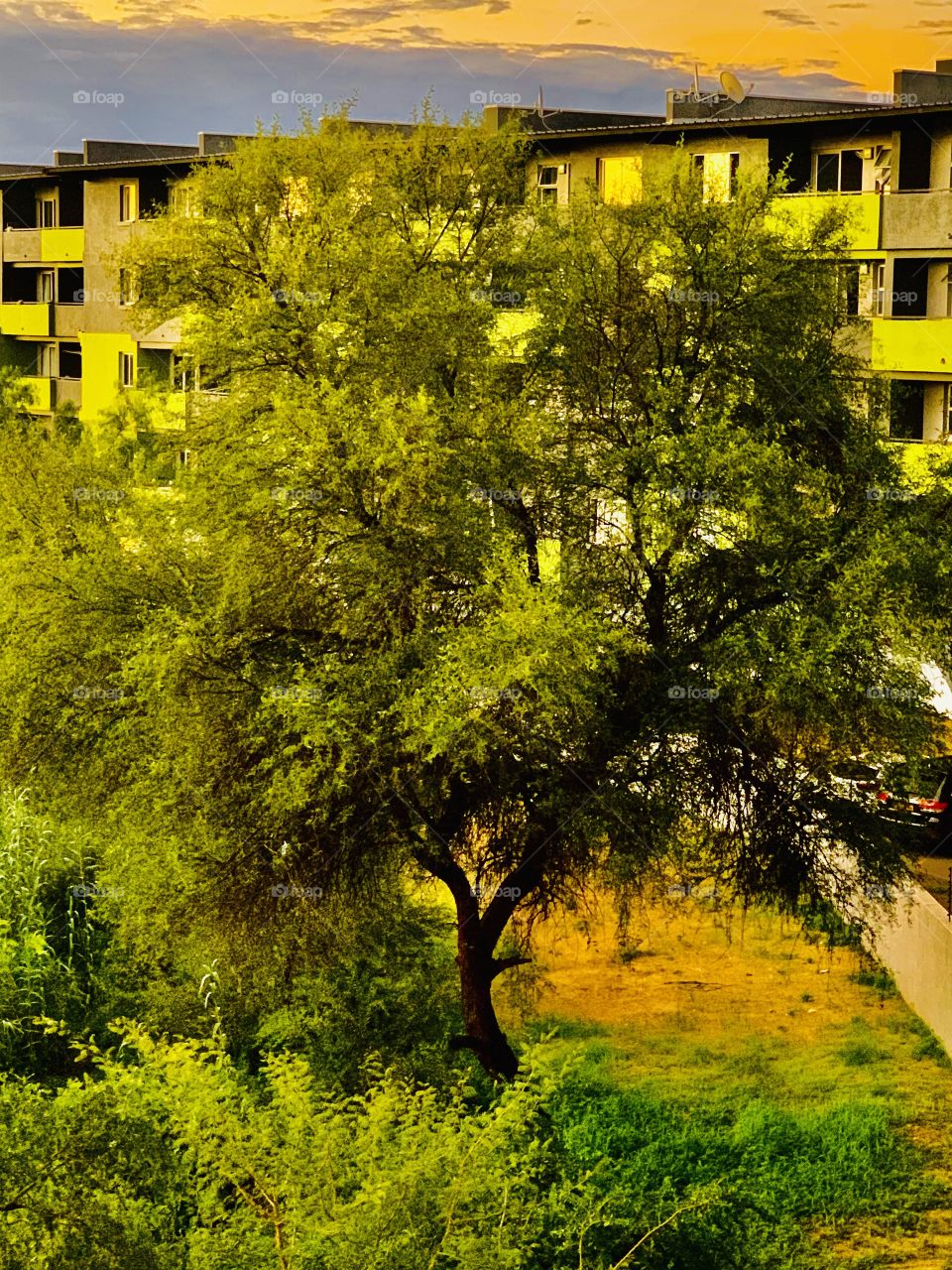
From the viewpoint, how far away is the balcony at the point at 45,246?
5131cm

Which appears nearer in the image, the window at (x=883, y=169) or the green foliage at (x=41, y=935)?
the green foliage at (x=41, y=935)

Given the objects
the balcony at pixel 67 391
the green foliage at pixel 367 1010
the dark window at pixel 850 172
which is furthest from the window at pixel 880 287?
the balcony at pixel 67 391

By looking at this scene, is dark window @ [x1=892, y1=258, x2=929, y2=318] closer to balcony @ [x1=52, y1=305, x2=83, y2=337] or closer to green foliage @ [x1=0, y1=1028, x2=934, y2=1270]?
green foliage @ [x1=0, y1=1028, x2=934, y2=1270]

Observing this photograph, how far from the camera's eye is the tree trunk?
60.1 feet

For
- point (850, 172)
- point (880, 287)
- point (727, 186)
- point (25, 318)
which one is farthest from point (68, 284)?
point (727, 186)

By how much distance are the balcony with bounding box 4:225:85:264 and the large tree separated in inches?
1321

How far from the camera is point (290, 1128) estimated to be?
11.0 metres

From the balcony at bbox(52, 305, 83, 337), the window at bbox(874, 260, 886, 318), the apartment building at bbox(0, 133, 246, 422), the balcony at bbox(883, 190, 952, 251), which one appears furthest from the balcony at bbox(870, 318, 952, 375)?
the balcony at bbox(52, 305, 83, 337)

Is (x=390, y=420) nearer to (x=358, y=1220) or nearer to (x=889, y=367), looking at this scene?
(x=358, y=1220)

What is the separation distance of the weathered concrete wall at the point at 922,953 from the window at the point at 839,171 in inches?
748

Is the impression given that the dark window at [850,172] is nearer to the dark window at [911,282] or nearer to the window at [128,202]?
the dark window at [911,282]

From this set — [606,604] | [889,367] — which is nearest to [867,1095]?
[606,604]

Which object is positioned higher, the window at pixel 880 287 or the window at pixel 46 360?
the window at pixel 46 360

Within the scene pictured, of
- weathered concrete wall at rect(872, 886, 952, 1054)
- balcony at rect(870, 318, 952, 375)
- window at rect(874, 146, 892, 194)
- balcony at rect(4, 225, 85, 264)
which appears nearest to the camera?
weathered concrete wall at rect(872, 886, 952, 1054)
